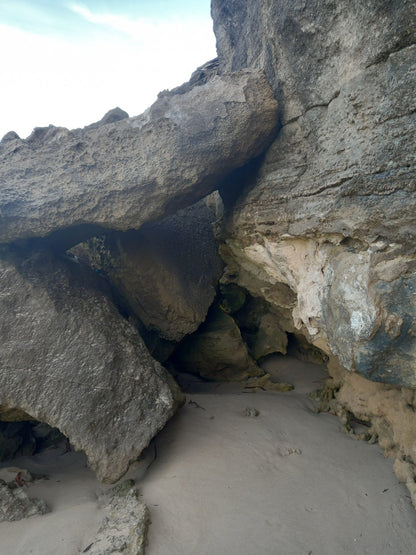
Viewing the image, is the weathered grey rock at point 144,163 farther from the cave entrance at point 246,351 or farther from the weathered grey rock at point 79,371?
the cave entrance at point 246,351

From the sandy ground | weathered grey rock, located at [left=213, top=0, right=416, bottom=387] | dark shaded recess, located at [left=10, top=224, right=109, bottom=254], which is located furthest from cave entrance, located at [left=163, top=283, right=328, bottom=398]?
dark shaded recess, located at [left=10, top=224, right=109, bottom=254]

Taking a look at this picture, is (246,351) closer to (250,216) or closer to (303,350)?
(303,350)

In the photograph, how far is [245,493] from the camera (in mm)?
2357

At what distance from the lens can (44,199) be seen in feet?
9.52

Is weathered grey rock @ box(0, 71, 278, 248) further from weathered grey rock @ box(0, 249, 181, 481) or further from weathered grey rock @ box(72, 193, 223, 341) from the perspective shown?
→ weathered grey rock @ box(72, 193, 223, 341)

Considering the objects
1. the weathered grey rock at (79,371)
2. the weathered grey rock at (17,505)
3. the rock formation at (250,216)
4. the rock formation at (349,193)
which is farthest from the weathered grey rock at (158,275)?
the weathered grey rock at (17,505)

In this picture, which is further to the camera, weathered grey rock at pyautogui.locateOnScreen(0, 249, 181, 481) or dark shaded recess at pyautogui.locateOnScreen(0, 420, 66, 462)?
dark shaded recess at pyautogui.locateOnScreen(0, 420, 66, 462)

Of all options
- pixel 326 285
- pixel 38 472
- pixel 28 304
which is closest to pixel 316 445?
pixel 326 285

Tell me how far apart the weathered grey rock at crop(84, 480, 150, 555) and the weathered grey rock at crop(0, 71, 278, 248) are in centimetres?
193

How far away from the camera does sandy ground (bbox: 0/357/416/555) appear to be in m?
2.01


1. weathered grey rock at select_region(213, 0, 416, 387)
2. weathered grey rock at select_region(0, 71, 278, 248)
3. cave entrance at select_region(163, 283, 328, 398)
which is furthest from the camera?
cave entrance at select_region(163, 283, 328, 398)

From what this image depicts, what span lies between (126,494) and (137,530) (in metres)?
0.38

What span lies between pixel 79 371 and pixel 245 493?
1.44 m

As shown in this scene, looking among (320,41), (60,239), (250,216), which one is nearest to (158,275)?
(60,239)
